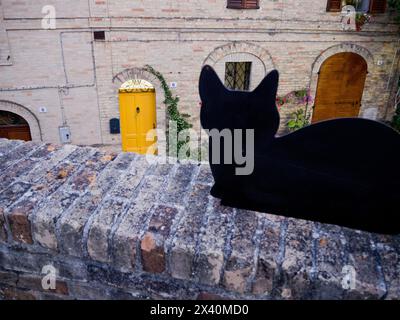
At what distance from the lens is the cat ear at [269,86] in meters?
1.49

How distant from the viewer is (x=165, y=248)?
4.53 feet

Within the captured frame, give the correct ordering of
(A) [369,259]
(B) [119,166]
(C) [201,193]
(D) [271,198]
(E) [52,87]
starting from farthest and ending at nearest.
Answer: (E) [52,87] → (B) [119,166] → (C) [201,193] → (D) [271,198] → (A) [369,259]

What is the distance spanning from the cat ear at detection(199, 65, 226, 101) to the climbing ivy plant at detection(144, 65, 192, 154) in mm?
7689

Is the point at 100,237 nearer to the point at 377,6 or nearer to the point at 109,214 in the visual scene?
the point at 109,214

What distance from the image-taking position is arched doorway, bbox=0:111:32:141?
29.5ft

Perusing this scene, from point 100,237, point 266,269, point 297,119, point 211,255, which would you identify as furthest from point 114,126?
point 266,269

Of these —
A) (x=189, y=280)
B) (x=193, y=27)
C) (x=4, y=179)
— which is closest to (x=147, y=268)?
(x=189, y=280)

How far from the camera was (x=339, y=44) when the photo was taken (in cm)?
960

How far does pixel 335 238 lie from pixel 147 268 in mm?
872

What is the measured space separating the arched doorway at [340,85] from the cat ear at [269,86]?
369 inches

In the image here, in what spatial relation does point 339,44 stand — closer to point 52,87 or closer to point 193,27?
point 193,27

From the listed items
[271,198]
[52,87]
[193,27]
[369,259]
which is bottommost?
[52,87]

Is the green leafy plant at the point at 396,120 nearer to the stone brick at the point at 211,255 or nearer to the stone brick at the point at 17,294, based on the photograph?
the stone brick at the point at 211,255

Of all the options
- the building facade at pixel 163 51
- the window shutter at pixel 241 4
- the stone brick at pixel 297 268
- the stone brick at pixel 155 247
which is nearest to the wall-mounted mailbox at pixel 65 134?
the building facade at pixel 163 51
